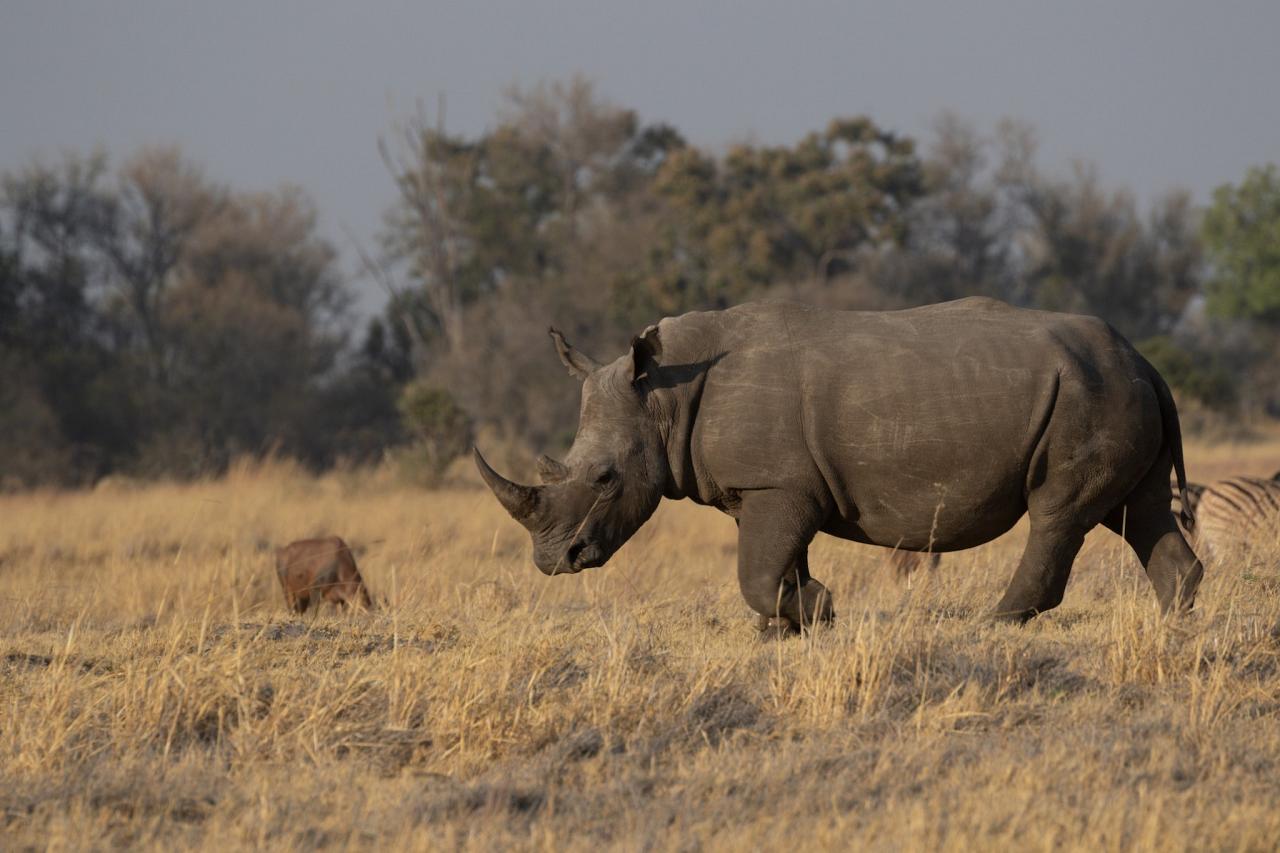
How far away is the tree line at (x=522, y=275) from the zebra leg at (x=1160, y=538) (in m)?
20.4

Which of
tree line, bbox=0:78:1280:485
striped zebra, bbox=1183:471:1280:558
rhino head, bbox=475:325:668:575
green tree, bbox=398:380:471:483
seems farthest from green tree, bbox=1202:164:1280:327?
rhino head, bbox=475:325:668:575

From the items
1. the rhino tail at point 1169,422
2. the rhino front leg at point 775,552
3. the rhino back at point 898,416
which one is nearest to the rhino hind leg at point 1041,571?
the rhino back at point 898,416

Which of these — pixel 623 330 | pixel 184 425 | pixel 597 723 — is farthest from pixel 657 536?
pixel 623 330

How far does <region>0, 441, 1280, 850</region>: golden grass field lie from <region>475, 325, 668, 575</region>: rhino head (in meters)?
0.37

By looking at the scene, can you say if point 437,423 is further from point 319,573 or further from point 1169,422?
point 1169,422

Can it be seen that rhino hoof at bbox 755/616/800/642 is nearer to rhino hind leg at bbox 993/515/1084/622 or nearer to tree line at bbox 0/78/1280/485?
rhino hind leg at bbox 993/515/1084/622

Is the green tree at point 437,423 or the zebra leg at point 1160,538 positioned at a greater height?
the zebra leg at point 1160,538

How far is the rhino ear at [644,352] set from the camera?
22.5ft

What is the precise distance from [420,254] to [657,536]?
30.9 metres

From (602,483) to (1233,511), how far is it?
578 centimetres

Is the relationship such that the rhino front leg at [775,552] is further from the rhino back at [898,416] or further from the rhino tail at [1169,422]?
the rhino tail at [1169,422]

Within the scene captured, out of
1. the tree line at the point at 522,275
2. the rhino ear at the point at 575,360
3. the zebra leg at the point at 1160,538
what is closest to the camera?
the zebra leg at the point at 1160,538

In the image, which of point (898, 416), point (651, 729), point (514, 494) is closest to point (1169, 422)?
point (898, 416)

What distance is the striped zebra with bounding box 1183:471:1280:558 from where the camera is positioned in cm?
1049
